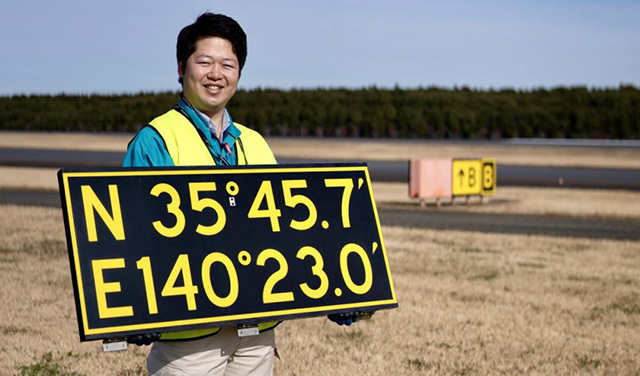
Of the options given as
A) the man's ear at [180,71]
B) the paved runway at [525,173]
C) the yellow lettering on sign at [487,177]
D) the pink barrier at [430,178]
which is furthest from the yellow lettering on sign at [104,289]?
the paved runway at [525,173]

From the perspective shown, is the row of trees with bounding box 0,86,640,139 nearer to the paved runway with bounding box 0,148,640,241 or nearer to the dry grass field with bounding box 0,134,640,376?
the paved runway with bounding box 0,148,640,241

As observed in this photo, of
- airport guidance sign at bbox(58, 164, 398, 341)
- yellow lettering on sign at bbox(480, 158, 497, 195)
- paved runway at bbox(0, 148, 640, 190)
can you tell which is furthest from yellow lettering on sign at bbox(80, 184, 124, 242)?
paved runway at bbox(0, 148, 640, 190)

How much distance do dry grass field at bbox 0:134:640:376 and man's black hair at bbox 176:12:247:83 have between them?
144 inches

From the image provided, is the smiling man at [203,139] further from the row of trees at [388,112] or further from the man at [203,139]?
the row of trees at [388,112]

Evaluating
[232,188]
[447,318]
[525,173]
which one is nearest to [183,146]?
[232,188]

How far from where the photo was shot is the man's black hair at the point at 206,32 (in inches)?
140

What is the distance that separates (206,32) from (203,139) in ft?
1.48

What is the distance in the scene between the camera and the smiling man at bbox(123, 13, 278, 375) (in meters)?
3.45

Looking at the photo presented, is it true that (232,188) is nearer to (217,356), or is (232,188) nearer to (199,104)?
(199,104)

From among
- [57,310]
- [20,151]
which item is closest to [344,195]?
[57,310]

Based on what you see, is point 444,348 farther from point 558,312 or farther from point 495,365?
Result: point 558,312

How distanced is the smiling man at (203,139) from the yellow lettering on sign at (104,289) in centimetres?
26

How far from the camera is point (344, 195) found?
152 inches

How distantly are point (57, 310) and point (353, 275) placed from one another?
221 inches
